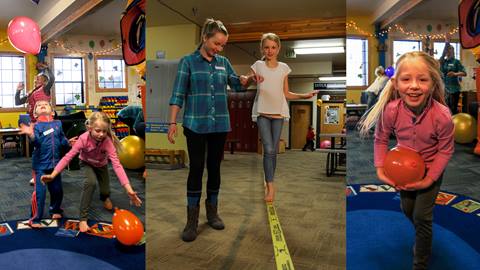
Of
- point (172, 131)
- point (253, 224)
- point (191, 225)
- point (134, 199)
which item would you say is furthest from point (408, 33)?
point (134, 199)

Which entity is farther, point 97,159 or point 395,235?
point 97,159

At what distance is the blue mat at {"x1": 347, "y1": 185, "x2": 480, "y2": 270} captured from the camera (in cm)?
117

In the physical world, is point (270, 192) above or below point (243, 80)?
below

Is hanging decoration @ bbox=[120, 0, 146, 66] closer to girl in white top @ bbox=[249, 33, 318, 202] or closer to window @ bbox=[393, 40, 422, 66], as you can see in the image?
girl in white top @ bbox=[249, 33, 318, 202]

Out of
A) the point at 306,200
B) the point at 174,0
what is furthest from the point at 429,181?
the point at 174,0

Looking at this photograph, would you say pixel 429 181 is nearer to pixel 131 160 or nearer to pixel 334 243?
pixel 334 243

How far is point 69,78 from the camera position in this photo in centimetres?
150

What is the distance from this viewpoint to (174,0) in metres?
1.37

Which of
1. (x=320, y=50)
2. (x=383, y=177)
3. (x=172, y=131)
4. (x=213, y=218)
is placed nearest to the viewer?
(x=383, y=177)

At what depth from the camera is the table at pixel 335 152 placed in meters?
1.27

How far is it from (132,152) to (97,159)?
173mm

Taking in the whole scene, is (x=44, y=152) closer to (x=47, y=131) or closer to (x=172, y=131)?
(x=47, y=131)

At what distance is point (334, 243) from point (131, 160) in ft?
3.55

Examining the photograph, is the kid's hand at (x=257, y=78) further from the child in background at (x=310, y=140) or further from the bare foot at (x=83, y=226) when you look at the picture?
the bare foot at (x=83, y=226)
